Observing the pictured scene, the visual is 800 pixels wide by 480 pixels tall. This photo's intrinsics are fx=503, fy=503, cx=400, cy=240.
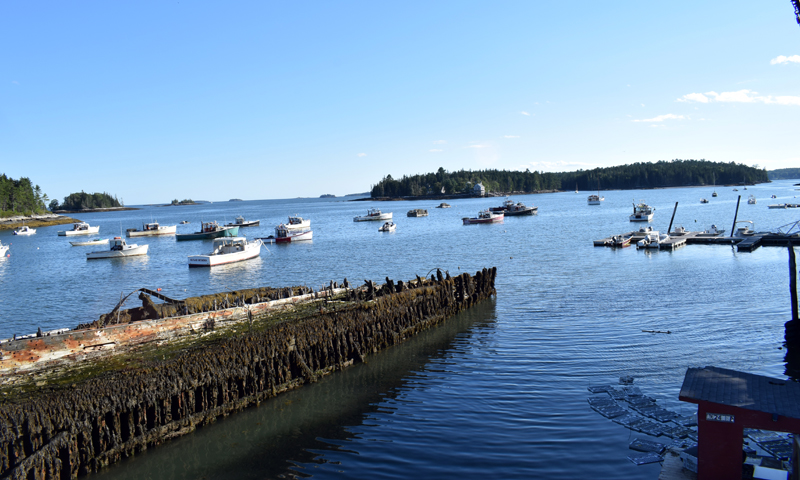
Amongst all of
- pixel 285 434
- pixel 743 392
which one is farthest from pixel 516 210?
pixel 743 392

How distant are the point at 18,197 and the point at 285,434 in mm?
206842

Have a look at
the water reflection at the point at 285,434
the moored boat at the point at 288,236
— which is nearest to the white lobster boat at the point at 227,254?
the moored boat at the point at 288,236

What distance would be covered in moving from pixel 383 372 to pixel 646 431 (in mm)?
9965

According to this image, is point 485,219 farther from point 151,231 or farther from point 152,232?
point 151,231

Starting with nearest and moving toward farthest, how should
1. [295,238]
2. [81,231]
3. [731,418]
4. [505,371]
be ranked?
1. [731,418]
2. [505,371]
3. [295,238]
4. [81,231]

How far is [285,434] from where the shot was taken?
50.4 feet

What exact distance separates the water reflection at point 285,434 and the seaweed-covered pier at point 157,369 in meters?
0.58

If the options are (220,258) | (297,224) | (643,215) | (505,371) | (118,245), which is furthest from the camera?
(297,224)

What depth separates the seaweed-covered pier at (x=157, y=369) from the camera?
41.4 ft

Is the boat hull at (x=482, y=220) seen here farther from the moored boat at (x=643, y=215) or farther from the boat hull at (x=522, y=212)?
the moored boat at (x=643, y=215)

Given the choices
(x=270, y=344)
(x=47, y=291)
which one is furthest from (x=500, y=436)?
(x=47, y=291)

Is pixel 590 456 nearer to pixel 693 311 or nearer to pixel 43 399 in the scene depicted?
pixel 43 399

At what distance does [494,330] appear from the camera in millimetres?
26016

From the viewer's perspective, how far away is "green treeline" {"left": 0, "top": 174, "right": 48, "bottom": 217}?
165m
